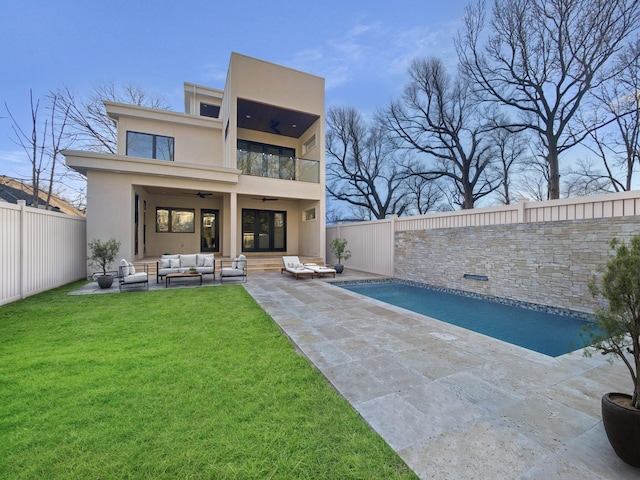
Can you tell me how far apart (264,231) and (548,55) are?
17.3m

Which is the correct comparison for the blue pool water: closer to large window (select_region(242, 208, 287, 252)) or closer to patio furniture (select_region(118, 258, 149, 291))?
patio furniture (select_region(118, 258, 149, 291))

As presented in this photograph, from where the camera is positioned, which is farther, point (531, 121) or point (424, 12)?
point (531, 121)

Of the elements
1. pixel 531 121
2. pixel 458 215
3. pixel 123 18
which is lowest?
pixel 458 215

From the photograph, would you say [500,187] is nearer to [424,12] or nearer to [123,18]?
[424,12]

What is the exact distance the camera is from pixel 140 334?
4.35 metres

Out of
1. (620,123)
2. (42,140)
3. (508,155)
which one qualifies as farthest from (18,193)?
(508,155)

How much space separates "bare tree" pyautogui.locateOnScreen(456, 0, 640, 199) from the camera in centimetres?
1232

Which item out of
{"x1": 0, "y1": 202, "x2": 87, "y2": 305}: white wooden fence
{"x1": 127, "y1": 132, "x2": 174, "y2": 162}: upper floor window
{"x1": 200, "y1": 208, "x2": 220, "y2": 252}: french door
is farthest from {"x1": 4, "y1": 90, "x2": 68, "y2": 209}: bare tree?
{"x1": 200, "y1": 208, "x2": 220, "y2": 252}: french door

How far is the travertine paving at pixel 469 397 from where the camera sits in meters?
1.86

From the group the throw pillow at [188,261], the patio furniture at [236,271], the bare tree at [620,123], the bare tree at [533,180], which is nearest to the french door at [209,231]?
the throw pillow at [188,261]

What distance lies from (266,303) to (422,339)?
3531mm

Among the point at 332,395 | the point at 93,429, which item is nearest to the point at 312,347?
the point at 332,395

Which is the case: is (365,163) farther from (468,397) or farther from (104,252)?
(468,397)

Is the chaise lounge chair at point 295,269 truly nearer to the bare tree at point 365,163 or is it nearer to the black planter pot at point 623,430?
the black planter pot at point 623,430
